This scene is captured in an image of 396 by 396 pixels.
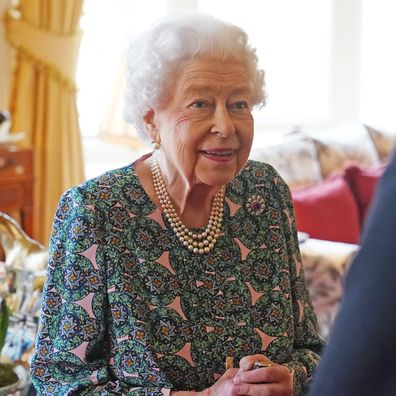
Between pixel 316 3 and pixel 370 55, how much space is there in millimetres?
501

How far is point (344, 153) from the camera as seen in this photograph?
4078 mm

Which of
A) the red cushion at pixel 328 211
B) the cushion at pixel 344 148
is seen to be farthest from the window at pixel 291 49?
the red cushion at pixel 328 211

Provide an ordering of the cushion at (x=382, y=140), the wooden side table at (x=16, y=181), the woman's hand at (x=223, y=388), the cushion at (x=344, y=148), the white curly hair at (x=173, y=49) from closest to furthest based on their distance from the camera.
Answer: the woman's hand at (x=223, y=388) < the white curly hair at (x=173, y=49) < the wooden side table at (x=16, y=181) < the cushion at (x=344, y=148) < the cushion at (x=382, y=140)

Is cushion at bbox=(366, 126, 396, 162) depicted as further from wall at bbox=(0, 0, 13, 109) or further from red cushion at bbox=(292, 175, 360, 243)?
wall at bbox=(0, 0, 13, 109)

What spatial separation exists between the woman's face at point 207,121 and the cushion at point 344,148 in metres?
2.20

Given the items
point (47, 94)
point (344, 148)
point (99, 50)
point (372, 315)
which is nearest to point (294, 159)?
point (344, 148)

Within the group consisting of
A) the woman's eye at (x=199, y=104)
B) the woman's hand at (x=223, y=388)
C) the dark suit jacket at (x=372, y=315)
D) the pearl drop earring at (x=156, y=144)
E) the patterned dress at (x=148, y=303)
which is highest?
the dark suit jacket at (x=372, y=315)

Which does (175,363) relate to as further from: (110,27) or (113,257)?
(110,27)

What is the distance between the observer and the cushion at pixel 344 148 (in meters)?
3.92

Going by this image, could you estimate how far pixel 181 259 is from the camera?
1657 mm

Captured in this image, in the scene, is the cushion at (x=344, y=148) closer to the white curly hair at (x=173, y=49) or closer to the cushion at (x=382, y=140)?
the cushion at (x=382, y=140)

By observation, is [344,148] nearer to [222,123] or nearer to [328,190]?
[328,190]

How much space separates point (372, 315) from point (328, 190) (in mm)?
2831

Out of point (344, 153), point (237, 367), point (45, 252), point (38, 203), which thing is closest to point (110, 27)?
point (38, 203)
